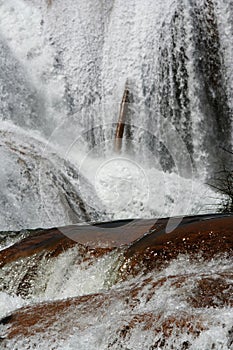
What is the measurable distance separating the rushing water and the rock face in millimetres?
2777

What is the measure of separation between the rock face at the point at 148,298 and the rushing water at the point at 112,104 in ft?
9.11

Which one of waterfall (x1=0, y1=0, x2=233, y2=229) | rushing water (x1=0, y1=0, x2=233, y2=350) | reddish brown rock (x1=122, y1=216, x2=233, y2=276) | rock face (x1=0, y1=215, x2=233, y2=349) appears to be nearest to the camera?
rock face (x1=0, y1=215, x2=233, y2=349)

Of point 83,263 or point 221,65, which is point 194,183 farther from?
point 83,263

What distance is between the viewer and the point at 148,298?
13.2ft

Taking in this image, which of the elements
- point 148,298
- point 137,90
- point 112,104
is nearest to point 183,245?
point 148,298

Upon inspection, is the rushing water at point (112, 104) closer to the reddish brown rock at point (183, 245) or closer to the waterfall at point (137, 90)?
the waterfall at point (137, 90)

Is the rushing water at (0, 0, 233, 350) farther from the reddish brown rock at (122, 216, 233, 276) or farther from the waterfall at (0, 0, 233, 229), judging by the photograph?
the reddish brown rock at (122, 216, 233, 276)

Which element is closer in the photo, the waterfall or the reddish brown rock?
the reddish brown rock

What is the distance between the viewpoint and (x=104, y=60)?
1067 cm

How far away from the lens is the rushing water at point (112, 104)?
8461mm

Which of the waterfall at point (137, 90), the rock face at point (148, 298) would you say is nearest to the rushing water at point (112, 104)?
the waterfall at point (137, 90)

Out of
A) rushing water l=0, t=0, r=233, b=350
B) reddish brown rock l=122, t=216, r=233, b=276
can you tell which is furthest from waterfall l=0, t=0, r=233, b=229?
reddish brown rock l=122, t=216, r=233, b=276

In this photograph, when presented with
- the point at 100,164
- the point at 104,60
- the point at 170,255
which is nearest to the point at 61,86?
the point at 104,60

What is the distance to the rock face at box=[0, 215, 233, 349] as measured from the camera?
142 inches
